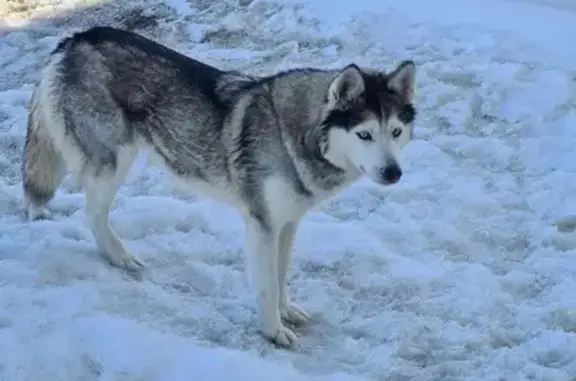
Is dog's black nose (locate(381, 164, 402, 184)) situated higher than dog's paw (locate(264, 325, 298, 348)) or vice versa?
dog's black nose (locate(381, 164, 402, 184))

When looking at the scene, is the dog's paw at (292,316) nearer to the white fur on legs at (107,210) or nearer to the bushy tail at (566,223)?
the white fur on legs at (107,210)

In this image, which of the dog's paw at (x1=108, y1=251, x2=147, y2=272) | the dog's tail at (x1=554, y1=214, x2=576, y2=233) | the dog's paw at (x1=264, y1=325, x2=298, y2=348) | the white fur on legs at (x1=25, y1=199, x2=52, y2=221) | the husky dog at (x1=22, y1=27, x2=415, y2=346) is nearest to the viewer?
the husky dog at (x1=22, y1=27, x2=415, y2=346)

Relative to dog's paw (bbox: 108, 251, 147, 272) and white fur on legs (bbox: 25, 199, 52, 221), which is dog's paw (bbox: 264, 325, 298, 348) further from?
white fur on legs (bbox: 25, 199, 52, 221)

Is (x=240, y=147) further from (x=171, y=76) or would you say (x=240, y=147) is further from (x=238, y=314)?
(x=238, y=314)

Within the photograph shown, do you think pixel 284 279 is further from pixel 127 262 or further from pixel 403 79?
pixel 403 79

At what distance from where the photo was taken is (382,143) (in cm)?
362

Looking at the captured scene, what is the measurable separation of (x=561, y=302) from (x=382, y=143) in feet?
4.57

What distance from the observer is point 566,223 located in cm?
507

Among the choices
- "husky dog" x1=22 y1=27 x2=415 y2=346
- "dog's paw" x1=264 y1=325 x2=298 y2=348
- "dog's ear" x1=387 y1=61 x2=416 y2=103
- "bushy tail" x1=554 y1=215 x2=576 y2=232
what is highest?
"dog's ear" x1=387 y1=61 x2=416 y2=103

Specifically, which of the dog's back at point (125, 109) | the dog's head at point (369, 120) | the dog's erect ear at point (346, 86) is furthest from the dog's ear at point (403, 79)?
the dog's back at point (125, 109)

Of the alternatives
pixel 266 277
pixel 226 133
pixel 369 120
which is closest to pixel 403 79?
pixel 369 120

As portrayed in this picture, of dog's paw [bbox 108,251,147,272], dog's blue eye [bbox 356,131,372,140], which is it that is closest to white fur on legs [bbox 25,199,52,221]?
dog's paw [bbox 108,251,147,272]

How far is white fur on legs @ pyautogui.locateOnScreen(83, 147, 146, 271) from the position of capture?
4316 mm

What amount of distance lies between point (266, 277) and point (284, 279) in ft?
0.85
